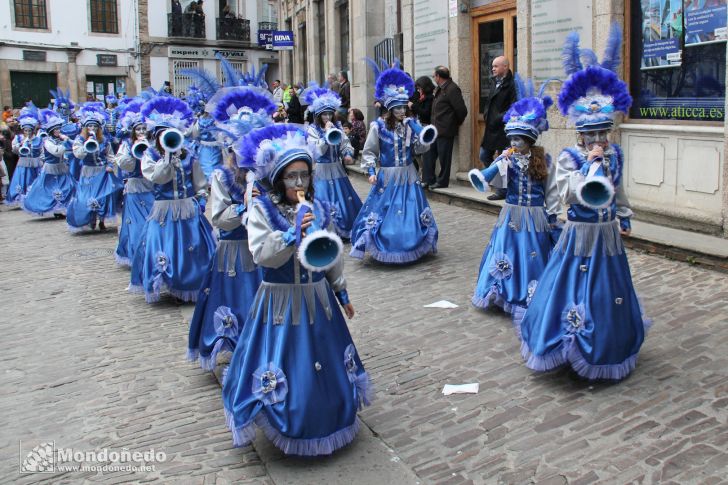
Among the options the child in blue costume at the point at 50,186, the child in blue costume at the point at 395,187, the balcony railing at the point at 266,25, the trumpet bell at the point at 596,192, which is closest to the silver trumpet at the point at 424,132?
the child in blue costume at the point at 395,187

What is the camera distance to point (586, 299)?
4.78m

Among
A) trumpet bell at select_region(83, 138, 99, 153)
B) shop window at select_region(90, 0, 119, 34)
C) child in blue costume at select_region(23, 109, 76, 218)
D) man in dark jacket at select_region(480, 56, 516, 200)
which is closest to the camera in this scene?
man in dark jacket at select_region(480, 56, 516, 200)

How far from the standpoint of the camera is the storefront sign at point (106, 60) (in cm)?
3700

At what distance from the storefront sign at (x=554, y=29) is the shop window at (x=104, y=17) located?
31211mm

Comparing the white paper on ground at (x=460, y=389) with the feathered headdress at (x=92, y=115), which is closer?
the white paper on ground at (x=460, y=389)

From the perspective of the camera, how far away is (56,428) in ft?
15.7

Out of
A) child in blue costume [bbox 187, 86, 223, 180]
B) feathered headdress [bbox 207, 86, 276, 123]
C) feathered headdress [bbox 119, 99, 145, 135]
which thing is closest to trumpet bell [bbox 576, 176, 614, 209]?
feathered headdress [bbox 207, 86, 276, 123]

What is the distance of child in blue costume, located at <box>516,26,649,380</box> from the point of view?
4766 millimetres

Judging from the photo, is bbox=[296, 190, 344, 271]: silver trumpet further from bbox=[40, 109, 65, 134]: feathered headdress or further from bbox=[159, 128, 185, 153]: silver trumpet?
bbox=[40, 109, 65, 134]: feathered headdress

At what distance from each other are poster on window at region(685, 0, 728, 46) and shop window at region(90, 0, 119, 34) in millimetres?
33900

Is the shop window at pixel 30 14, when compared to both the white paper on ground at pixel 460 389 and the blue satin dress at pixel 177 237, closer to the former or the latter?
the blue satin dress at pixel 177 237

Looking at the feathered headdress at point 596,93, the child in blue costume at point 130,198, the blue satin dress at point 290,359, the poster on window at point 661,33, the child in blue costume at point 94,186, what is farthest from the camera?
the child in blue costume at point 94,186

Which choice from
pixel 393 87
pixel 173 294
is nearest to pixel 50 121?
pixel 173 294

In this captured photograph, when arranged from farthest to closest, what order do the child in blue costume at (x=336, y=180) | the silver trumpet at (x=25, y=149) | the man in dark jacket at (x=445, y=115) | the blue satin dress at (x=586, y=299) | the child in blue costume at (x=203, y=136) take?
the silver trumpet at (x=25, y=149) → the man in dark jacket at (x=445, y=115) → the child in blue costume at (x=203, y=136) → the child in blue costume at (x=336, y=180) → the blue satin dress at (x=586, y=299)
